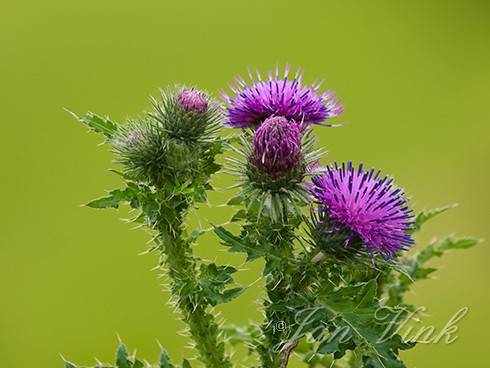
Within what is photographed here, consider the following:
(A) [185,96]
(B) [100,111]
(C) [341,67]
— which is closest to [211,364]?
(A) [185,96]

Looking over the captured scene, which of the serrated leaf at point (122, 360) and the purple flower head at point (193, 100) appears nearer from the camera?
the serrated leaf at point (122, 360)

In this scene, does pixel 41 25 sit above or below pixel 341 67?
above

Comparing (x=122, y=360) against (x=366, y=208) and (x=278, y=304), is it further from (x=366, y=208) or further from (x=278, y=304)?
(x=366, y=208)

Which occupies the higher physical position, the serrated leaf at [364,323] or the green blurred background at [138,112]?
the green blurred background at [138,112]

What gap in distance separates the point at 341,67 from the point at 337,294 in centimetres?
471

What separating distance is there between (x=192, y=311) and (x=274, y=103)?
16.9 inches

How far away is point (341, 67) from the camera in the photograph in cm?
585

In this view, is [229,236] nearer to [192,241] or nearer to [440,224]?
[192,241]

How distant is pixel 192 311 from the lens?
141 centimetres

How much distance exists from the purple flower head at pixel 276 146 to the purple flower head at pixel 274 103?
100 mm

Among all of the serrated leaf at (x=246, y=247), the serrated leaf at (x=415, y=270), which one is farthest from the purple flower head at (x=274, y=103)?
the serrated leaf at (x=415, y=270)

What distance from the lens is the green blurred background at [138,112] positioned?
412 cm

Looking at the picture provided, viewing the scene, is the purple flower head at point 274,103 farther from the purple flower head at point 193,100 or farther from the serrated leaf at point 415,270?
the serrated leaf at point 415,270

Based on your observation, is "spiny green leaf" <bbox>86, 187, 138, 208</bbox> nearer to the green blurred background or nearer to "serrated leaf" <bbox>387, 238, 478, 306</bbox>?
"serrated leaf" <bbox>387, 238, 478, 306</bbox>
